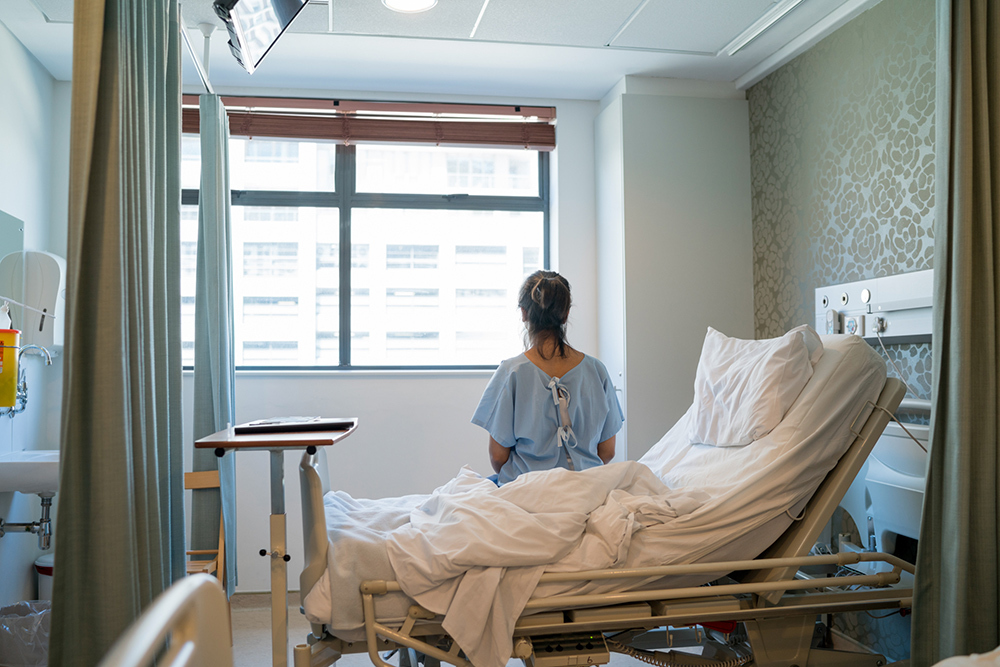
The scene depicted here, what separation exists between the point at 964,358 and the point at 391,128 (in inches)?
Result: 117

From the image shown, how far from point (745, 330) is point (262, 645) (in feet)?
8.89

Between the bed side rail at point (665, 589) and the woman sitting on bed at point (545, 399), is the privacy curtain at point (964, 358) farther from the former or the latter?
the woman sitting on bed at point (545, 399)

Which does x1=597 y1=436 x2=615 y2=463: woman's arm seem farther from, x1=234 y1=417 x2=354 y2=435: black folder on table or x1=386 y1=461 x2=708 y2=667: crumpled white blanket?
x1=234 y1=417 x2=354 y2=435: black folder on table

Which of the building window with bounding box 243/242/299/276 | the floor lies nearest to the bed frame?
the floor

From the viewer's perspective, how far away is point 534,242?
403 cm

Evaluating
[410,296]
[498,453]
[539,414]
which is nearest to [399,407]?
[410,296]

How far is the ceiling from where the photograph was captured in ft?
9.18

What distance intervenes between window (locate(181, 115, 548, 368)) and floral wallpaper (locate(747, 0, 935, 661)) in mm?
1257

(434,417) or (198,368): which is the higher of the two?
(198,368)

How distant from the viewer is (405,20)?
2.88 metres

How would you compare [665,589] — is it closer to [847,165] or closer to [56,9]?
[847,165]

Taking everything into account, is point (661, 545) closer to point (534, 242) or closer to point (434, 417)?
point (434, 417)

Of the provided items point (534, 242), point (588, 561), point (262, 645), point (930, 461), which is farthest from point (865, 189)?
point (262, 645)

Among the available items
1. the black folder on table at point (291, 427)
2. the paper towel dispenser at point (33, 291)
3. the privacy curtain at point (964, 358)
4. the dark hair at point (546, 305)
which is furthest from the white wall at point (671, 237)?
the paper towel dispenser at point (33, 291)
